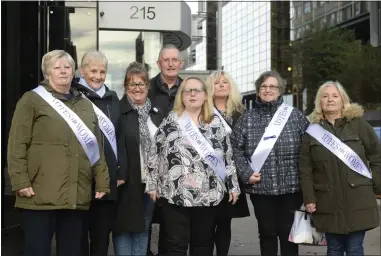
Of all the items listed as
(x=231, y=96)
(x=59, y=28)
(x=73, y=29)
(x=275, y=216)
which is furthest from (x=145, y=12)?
(x=275, y=216)

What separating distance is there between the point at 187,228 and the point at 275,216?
2.66ft

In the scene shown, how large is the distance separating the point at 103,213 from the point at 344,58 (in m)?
25.8

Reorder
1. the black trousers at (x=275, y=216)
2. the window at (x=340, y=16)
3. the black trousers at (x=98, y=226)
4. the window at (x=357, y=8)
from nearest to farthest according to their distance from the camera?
the black trousers at (x=98, y=226)
the black trousers at (x=275, y=216)
the window at (x=357, y=8)
the window at (x=340, y=16)

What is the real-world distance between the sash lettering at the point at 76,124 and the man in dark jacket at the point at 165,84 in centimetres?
104

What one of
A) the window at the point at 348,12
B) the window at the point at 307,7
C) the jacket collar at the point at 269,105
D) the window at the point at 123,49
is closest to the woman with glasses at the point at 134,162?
the jacket collar at the point at 269,105

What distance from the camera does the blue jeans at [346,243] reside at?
424 centimetres

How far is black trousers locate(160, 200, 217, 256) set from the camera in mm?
4066

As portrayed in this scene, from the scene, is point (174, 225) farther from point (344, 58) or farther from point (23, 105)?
point (344, 58)

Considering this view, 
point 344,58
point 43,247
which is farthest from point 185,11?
point 344,58

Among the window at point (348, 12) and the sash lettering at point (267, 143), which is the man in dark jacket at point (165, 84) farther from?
the window at point (348, 12)

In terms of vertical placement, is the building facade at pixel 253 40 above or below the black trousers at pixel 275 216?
above

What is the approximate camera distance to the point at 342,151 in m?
4.17

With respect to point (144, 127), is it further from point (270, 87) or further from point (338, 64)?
point (338, 64)

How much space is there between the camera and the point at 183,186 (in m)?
3.97
